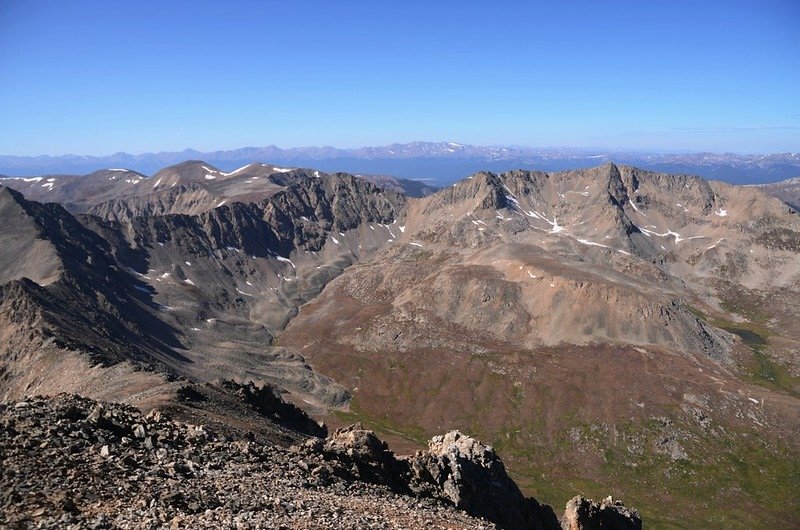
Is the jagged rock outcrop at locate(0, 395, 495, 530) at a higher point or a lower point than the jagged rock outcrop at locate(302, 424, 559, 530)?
higher

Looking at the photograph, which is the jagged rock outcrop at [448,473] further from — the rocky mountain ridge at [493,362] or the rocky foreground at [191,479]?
the rocky mountain ridge at [493,362]

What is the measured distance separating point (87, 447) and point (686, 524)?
10547 cm

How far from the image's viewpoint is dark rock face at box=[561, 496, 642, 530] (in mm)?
48344


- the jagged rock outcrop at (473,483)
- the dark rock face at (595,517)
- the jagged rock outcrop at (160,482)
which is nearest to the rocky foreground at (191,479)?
the jagged rock outcrop at (160,482)

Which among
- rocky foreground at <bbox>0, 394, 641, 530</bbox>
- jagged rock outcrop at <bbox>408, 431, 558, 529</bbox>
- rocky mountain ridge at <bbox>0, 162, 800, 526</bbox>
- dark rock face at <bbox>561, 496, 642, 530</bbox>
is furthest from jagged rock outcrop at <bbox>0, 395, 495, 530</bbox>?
rocky mountain ridge at <bbox>0, 162, 800, 526</bbox>

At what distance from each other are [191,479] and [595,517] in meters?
41.1

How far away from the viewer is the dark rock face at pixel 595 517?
159ft

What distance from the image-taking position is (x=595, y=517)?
49.6 metres

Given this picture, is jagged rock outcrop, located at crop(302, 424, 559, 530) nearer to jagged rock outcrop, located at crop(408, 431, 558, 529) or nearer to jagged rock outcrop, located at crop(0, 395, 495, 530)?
jagged rock outcrop, located at crop(408, 431, 558, 529)

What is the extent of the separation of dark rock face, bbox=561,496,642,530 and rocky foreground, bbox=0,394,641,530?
1260 cm

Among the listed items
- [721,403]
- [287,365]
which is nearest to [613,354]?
[721,403]

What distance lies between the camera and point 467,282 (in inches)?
7397

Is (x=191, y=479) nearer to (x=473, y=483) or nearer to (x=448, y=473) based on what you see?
(x=448, y=473)

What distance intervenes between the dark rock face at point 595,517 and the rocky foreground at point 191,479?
12.6m
